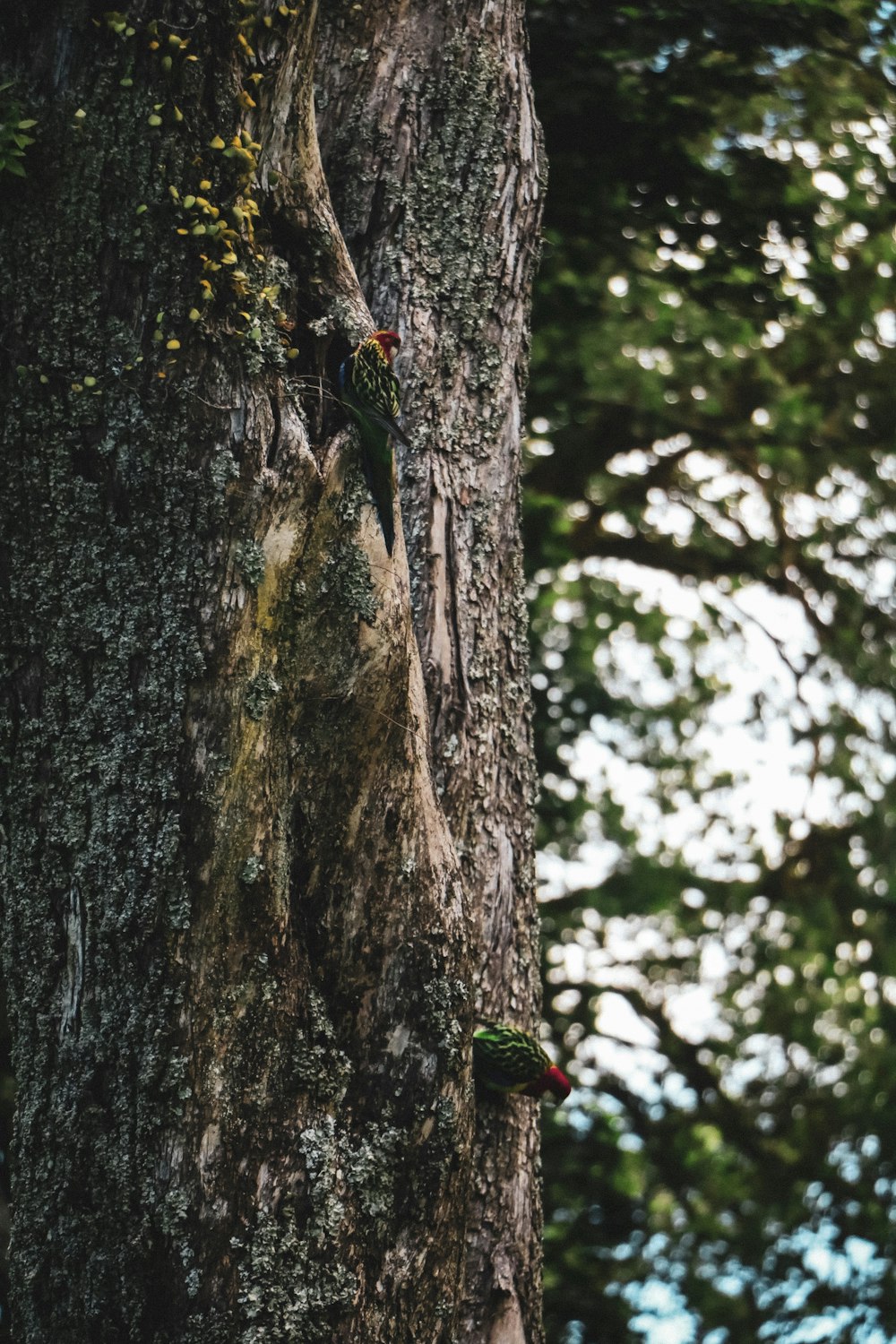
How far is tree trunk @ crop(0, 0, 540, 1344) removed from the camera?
172cm

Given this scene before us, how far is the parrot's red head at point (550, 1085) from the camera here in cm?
223

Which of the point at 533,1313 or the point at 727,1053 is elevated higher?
the point at 533,1313

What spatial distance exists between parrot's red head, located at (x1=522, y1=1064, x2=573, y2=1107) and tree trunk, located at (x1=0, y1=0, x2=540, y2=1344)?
30 cm

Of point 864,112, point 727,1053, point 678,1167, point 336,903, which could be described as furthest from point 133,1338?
point 727,1053

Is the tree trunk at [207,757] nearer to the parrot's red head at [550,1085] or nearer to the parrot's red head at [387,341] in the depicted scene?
the parrot's red head at [387,341]

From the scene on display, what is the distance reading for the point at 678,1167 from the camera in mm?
7090

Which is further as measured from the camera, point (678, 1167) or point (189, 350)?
point (678, 1167)

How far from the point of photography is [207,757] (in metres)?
1.79

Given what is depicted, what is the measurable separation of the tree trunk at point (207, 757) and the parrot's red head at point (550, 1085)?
0.30 metres

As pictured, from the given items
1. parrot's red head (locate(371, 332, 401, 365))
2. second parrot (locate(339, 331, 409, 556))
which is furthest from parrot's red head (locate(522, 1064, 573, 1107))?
parrot's red head (locate(371, 332, 401, 365))

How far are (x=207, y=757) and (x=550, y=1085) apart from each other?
1044 mm

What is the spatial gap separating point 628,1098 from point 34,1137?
5.98m

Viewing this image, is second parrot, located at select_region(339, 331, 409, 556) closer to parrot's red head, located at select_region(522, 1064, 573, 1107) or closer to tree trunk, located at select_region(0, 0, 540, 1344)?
tree trunk, located at select_region(0, 0, 540, 1344)

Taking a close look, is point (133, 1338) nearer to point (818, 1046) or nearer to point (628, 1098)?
point (628, 1098)
